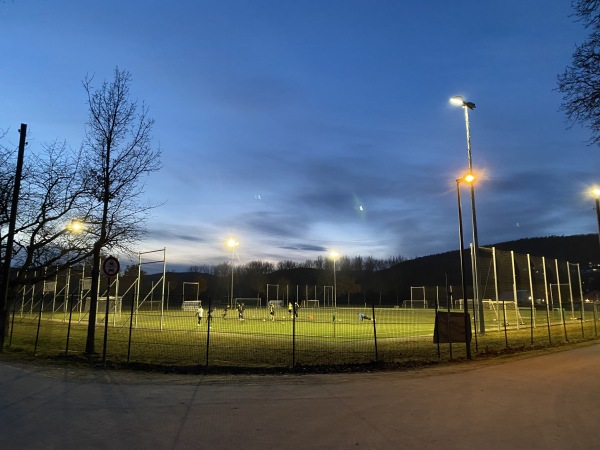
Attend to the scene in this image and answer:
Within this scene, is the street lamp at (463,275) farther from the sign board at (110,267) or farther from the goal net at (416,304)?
the goal net at (416,304)

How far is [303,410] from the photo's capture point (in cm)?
782

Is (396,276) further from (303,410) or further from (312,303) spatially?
(303,410)

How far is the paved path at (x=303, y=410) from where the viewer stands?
612 centimetres

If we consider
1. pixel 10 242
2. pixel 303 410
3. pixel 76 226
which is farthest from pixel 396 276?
pixel 303 410

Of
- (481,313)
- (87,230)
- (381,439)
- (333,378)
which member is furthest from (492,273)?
(381,439)

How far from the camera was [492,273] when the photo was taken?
92.5 feet

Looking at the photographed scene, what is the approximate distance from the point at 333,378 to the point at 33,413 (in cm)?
628

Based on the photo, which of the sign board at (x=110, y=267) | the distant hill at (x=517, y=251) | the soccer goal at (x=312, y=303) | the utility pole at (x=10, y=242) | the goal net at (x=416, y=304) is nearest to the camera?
the sign board at (x=110, y=267)

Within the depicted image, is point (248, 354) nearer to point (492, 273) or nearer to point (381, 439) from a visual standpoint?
point (381, 439)

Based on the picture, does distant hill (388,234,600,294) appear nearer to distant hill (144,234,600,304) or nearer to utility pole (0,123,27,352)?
distant hill (144,234,600,304)

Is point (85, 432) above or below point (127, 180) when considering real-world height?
below

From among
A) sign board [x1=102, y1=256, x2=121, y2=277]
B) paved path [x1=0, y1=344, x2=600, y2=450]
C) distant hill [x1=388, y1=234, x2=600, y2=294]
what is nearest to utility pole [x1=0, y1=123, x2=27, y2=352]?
sign board [x1=102, y1=256, x2=121, y2=277]

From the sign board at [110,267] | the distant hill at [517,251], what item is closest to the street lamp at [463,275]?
the sign board at [110,267]

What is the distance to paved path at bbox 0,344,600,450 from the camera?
241 inches
